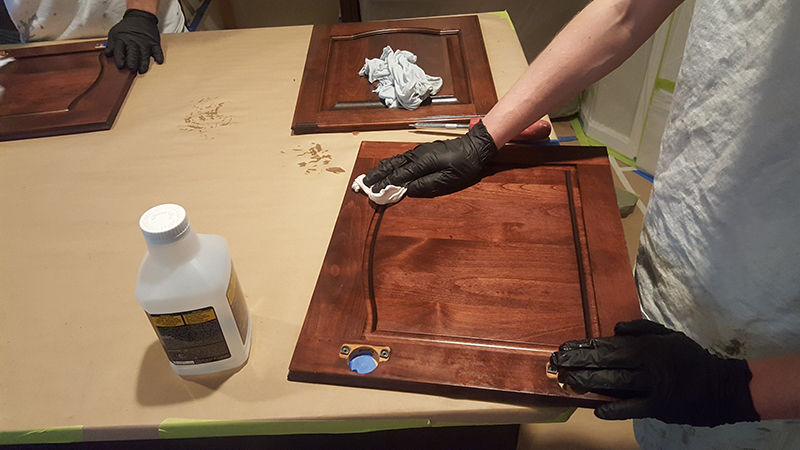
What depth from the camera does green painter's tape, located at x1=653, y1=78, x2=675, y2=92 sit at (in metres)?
1.76

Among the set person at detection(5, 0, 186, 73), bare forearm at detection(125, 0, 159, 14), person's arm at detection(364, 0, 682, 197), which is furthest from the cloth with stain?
bare forearm at detection(125, 0, 159, 14)

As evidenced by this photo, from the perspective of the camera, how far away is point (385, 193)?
0.83 meters

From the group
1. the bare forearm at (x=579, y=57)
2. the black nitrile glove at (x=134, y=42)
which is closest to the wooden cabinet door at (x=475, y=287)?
the bare forearm at (x=579, y=57)

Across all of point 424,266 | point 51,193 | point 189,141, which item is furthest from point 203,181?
point 424,266

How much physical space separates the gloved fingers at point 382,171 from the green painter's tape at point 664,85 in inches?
54.0

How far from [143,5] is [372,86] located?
775 mm

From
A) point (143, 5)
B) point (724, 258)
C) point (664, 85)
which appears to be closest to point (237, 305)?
point (724, 258)

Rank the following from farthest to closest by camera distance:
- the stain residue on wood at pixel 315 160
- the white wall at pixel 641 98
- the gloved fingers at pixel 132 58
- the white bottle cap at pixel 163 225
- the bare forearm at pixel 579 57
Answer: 1. the white wall at pixel 641 98
2. the gloved fingers at pixel 132 58
3. the stain residue on wood at pixel 315 160
4. the bare forearm at pixel 579 57
5. the white bottle cap at pixel 163 225

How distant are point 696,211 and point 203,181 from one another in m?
0.83

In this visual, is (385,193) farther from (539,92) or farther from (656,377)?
(656,377)

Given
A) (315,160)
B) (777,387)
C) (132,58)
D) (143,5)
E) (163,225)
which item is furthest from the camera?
(143,5)

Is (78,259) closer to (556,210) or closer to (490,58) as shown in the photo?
(556,210)

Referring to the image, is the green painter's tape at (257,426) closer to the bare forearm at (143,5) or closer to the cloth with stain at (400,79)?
the cloth with stain at (400,79)

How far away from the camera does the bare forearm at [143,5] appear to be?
4.49 feet
